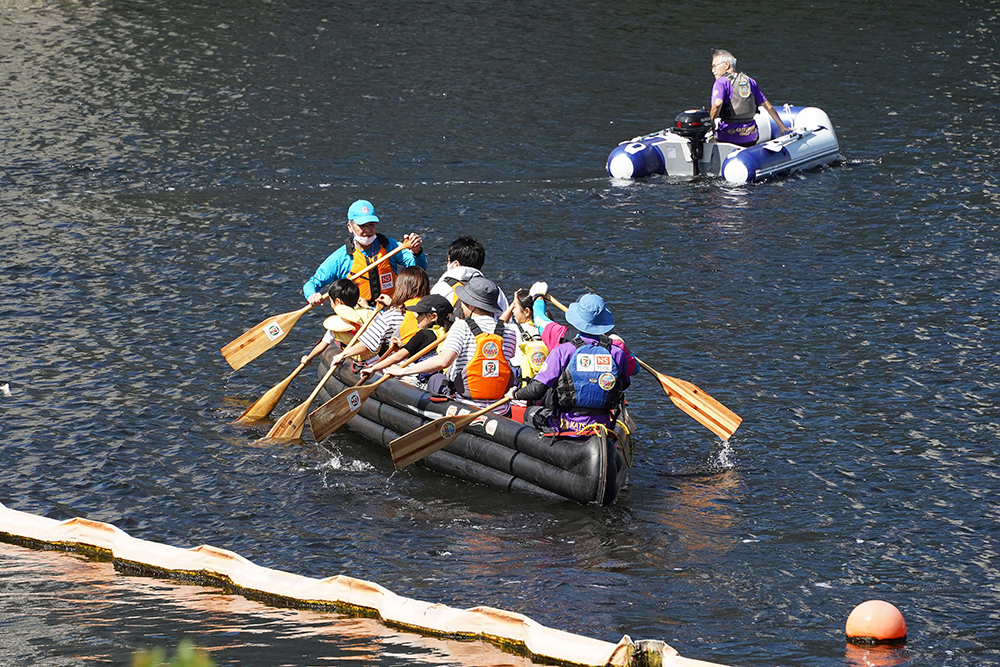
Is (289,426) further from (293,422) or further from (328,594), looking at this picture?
(328,594)

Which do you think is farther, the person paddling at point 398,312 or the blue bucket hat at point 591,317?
the person paddling at point 398,312

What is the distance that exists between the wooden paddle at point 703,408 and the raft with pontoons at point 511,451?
819 millimetres

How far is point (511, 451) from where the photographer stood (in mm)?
10758

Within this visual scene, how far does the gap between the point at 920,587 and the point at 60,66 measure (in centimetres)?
2542

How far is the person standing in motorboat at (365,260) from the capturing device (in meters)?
13.2

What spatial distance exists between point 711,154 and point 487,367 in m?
11.5

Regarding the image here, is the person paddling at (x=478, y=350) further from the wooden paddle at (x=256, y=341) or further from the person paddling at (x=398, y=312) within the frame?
the wooden paddle at (x=256, y=341)

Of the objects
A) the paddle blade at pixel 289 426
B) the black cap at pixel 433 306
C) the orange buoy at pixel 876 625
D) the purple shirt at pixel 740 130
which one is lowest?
the orange buoy at pixel 876 625

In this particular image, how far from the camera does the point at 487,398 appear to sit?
11.1 metres

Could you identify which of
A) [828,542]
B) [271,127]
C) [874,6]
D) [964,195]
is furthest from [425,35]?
[828,542]

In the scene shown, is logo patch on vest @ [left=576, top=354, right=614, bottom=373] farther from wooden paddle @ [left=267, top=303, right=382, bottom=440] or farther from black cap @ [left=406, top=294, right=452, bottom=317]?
Result: wooden paddle @ [left=267, top=303, right=382, bottom=440]

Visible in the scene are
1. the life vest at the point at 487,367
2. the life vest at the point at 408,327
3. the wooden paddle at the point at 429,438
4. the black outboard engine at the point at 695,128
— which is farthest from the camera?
the black outboard engine at the point at 695,128

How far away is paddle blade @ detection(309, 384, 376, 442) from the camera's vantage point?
11555 mm

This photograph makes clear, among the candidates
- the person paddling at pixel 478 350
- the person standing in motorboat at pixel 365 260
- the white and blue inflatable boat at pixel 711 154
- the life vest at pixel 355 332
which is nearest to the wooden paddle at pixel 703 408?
the person paddling at pixel 478 350
